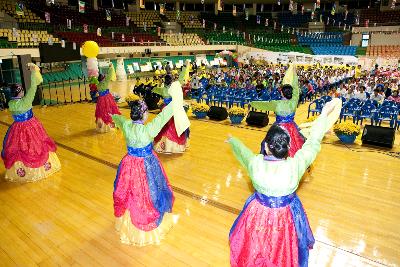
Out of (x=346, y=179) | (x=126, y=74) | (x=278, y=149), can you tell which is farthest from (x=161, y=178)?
(x=126, y=74)

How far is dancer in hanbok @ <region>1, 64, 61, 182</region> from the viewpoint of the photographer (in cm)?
598

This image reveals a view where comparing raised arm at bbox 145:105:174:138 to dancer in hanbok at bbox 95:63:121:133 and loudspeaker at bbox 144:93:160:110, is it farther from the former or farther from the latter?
loudspeaker at bbox 144:93:160:110

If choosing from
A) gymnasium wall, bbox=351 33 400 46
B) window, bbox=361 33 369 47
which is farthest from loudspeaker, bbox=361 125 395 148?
window, bbox=361 33 369 47

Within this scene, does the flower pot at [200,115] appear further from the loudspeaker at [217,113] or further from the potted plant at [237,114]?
the potted plant at [237,114]

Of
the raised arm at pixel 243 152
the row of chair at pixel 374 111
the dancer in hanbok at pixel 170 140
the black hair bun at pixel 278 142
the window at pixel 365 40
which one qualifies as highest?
the window at pixel 365 40

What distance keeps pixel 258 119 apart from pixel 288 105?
15.7 feet

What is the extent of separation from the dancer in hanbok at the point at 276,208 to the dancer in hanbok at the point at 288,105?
2.24 metres

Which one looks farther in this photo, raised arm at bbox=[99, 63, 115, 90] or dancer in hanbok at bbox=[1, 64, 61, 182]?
raised arm at bbox=[99, 63, 115, 90]

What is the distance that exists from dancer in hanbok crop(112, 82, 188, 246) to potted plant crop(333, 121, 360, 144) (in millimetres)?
5692

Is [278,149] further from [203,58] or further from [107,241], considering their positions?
[203,58]

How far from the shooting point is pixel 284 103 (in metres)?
5.26

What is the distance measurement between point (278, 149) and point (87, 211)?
3812 mm

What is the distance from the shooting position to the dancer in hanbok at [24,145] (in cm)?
598

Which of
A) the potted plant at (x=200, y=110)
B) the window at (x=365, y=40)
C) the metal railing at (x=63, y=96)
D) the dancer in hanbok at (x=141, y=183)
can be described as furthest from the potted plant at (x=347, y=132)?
the window at (x=365, y=40)
